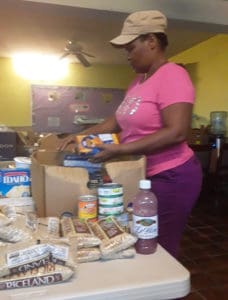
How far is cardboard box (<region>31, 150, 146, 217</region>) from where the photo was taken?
0.94 meters

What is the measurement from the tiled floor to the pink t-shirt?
1.10 m

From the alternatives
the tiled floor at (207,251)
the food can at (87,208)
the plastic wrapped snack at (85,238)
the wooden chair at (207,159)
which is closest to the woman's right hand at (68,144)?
the food can at (87,208)

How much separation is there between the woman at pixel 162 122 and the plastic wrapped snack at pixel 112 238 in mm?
269

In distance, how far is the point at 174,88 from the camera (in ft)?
3.50

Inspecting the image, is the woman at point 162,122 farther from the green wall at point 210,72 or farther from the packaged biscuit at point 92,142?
the green wall at point 210,72

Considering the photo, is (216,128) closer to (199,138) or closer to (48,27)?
(199,138)

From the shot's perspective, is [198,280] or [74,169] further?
[198,280]

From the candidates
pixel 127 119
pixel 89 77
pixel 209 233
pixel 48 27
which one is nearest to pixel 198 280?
pixel 209 233

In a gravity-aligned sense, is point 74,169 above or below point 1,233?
above

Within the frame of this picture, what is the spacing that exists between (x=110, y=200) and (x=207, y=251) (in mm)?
1908

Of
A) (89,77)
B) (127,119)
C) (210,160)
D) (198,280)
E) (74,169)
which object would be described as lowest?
(198,280)

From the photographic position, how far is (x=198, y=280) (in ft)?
6.89

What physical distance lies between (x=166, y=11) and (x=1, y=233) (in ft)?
7.20

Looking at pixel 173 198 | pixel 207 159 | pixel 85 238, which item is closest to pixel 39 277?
pixel 85 238
